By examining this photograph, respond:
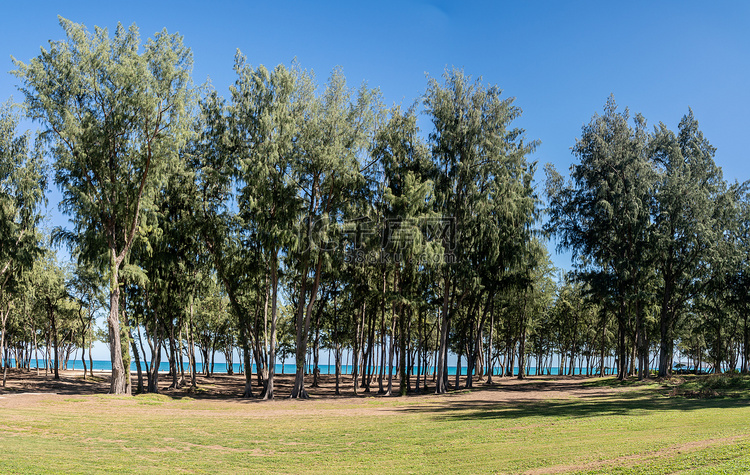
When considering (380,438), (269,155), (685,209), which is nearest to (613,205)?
(685,209)

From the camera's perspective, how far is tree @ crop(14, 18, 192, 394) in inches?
1016

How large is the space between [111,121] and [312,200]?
11395 millimetres

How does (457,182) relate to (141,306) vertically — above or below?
above

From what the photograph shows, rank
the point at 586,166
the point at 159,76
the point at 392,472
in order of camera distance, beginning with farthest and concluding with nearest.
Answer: the point at 586,166 < the point at 159,76 < the point at 392,472

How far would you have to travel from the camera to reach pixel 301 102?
104 ft

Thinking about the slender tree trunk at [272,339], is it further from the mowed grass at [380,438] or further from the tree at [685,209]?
the tree at [685,209]

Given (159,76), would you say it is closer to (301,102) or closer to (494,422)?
(301,102)

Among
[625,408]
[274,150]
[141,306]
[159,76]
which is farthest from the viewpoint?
[141,306]

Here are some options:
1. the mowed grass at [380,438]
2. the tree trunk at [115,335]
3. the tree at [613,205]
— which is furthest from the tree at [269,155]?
the tree at [613,205]

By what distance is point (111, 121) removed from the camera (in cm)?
2673

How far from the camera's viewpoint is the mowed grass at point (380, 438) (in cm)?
1110

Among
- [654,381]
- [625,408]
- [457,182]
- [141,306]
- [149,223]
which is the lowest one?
[654,381]

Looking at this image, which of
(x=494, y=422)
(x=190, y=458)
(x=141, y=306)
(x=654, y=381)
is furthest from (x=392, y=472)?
(x=654, y=381)

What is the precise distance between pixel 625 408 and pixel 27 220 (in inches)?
1390
